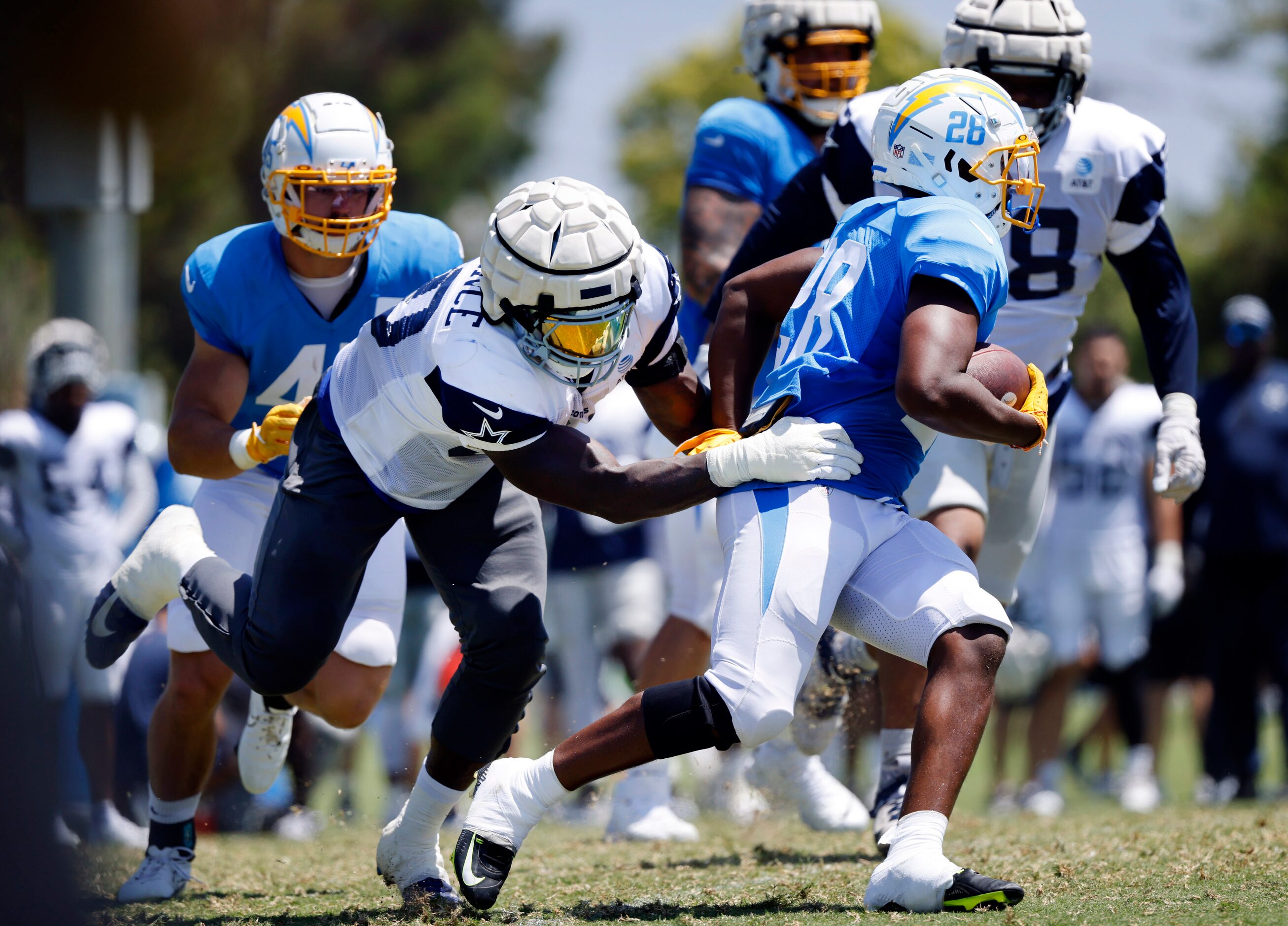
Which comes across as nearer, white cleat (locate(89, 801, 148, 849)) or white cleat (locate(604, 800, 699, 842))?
white cleat (locate(604, 800, 699, 842))

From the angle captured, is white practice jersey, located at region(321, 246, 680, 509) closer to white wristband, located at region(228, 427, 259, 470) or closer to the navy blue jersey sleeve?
white wristband, located at region(228, 427, 259, 470)

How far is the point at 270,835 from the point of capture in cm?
683

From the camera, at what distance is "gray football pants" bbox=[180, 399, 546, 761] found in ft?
11.7

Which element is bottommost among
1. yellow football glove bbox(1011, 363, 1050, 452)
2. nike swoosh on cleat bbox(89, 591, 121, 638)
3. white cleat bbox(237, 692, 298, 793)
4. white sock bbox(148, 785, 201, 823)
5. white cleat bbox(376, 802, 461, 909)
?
white sock bbox(148, 785, 201, 823)

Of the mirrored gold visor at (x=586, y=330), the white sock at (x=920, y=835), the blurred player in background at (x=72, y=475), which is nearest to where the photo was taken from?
the white sock at (x=920, y=835)

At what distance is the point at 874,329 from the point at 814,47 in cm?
203

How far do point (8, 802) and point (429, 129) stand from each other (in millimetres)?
23191

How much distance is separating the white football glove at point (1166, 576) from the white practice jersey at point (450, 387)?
5117 millimetres

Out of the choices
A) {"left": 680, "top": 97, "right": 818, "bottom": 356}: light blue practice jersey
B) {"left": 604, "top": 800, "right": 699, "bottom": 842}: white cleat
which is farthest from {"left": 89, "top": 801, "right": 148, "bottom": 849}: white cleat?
{"left": 680, "top": 97, "right": 818, "bottom": 356}: light blue practice jersey

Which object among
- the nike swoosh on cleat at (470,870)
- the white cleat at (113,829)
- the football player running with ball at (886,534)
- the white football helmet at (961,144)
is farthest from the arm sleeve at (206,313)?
the white cleat at (113,829)

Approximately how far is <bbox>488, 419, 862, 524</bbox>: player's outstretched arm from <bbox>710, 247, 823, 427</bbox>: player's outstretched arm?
0.44 metres

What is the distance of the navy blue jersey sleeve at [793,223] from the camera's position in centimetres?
433

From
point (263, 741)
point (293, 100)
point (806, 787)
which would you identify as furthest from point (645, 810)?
point (293, 100)

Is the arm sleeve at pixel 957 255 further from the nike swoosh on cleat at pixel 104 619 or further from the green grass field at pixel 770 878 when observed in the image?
the nike swoosh on cleat at pixel 104 619
